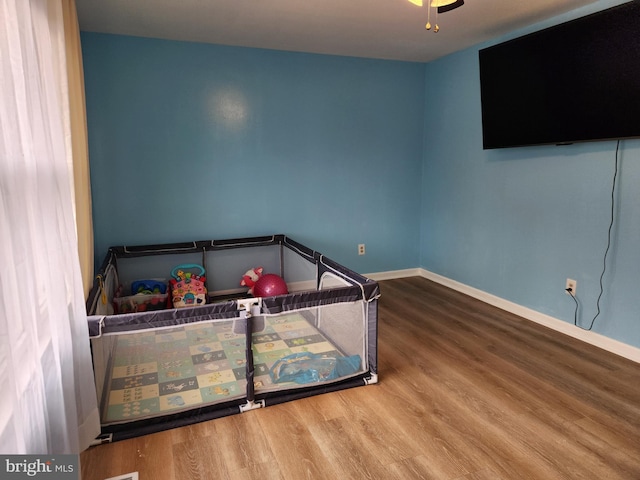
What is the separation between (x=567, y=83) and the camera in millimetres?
2641

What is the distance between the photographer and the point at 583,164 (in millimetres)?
2828

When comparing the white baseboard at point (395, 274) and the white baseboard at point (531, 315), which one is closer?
the white baseboard at point (531, 315)

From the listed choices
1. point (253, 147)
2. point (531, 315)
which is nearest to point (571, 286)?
point (531, 315)

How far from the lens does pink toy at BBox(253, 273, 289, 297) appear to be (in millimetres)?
3461

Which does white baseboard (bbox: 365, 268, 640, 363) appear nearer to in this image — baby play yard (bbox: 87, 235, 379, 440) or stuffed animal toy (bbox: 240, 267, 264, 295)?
stuffed animal toy (bbox: 240, 267, 264, 295)

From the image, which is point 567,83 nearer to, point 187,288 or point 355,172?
point 355,172

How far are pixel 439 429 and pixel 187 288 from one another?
226cm

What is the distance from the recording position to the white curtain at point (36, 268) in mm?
1125

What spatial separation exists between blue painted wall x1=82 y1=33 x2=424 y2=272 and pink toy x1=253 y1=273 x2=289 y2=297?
55cm

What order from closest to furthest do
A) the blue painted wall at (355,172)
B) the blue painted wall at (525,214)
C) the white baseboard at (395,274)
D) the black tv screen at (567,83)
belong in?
the black tv screen at (567,83), the blue painted wall at (525,214), the blue painted wall at (355,172), the white baseboard at (395,274)

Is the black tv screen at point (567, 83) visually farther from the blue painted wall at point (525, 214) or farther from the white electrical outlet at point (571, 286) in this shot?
the white electrical outlet at point (571, 286)

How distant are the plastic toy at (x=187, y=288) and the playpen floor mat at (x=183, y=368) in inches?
49.6

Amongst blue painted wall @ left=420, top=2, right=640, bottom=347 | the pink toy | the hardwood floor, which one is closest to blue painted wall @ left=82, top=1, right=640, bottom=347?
blue painted wall @ left=420, top=2, right=640, bottom=347

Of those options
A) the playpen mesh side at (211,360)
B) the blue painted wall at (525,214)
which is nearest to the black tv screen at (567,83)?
the blue painted wall at (525,214)
